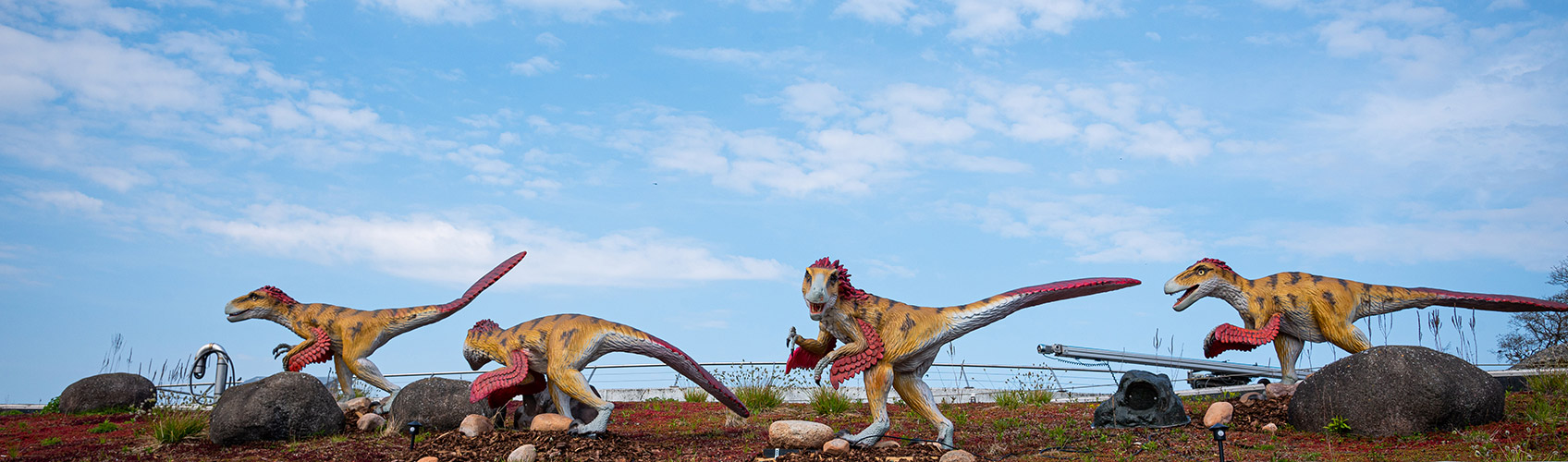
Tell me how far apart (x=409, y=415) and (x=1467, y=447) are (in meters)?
10.5

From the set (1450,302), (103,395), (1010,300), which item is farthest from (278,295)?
(1450,302)

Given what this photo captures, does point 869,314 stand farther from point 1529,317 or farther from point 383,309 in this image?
point 1529,317

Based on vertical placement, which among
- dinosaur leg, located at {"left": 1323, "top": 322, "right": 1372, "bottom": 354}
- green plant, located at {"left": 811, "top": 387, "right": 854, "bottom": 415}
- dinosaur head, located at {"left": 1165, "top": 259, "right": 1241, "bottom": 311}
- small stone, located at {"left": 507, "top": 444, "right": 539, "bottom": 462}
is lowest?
small stone, located at {"left": 507, "top": 444, "right": 539, "bottom": 462}

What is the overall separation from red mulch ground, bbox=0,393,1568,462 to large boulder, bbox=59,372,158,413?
3.45m

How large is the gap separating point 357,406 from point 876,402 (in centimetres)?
762

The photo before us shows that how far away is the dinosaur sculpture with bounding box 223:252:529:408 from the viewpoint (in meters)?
13.4

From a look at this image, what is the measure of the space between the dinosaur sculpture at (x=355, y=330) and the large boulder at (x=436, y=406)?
135 cm

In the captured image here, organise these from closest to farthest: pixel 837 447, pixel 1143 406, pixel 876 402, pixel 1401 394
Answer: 1. pixel 837 447
2. pixel 876 402
3. pixel 1401 394
4. pixel 1143 406

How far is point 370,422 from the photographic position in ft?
40.7

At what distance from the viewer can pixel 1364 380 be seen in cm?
998

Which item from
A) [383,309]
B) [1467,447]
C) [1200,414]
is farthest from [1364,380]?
[383,309]

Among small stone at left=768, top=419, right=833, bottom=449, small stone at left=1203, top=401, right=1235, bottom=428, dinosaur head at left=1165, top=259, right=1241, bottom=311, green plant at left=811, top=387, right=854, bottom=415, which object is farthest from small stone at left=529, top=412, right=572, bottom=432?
dinosaur head at left=1165, top=259, right=1241, bottom=311

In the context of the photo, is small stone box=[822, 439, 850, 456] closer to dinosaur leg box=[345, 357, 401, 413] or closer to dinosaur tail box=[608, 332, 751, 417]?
dinosaur tail box=[608, 332, 751, 417]

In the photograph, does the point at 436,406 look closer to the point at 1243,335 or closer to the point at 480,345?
the point at 480,345
